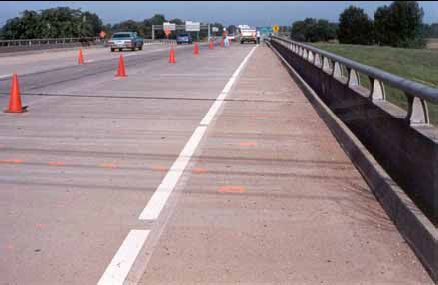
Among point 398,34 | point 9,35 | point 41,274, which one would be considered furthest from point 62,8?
point 41,274

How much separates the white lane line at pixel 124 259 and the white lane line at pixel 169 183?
0.56 m

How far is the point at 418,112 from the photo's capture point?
647 cm

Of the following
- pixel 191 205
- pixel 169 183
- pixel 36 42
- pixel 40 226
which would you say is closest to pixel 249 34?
pixel 36 42

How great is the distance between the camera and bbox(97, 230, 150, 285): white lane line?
4.84 metres

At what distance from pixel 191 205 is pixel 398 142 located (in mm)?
2281

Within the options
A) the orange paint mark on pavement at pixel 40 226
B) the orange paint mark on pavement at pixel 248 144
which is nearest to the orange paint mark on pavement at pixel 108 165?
the orange paint mark on pavement at pixel 248 144

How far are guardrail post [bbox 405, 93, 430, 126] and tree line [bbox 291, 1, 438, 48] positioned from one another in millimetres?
96590

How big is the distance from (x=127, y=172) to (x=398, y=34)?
355 feet

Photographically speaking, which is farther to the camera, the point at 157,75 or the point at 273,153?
the point at 157,75

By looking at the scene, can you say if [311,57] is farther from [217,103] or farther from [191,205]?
[191,205]

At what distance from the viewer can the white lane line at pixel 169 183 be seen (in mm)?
6554

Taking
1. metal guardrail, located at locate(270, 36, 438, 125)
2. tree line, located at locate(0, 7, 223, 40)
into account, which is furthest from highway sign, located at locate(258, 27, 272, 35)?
metal guardrail, located at locate(270, 36, 438, 125)

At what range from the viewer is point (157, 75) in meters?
26.2

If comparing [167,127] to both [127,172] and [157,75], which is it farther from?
[157,75]
